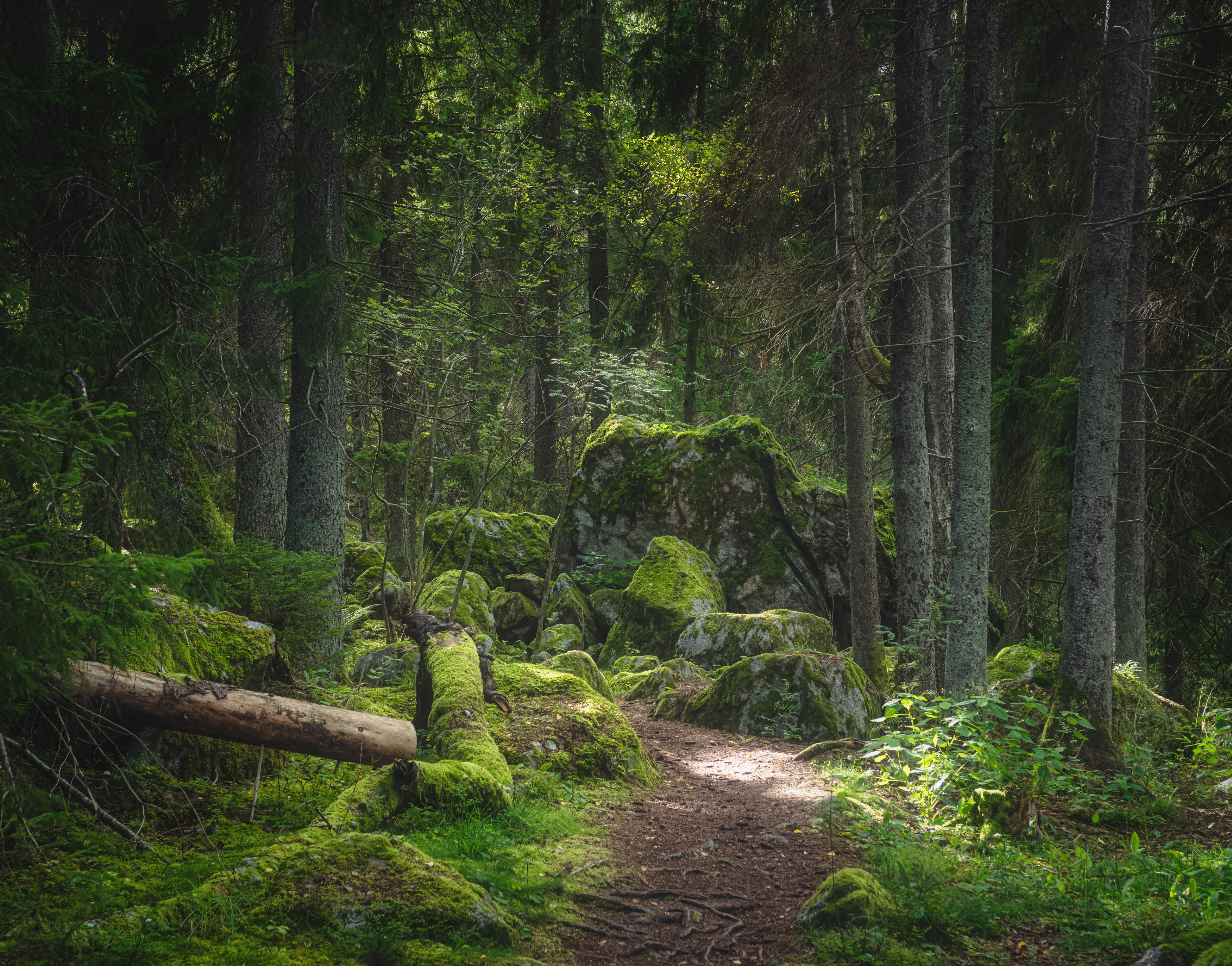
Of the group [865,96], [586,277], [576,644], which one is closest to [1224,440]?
[865,96]

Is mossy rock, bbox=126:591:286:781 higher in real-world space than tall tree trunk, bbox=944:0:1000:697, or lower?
lower

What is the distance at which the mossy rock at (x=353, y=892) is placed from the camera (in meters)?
2.77

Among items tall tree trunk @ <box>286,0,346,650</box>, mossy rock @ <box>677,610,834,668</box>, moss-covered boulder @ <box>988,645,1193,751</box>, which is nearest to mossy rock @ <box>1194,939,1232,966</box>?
moss-covered boulder @ <box>988,645,1193,751</box>

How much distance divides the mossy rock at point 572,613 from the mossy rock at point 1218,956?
886cm

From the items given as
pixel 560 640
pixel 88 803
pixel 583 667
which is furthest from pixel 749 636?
pixel 88 803

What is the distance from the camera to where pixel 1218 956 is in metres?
2.49

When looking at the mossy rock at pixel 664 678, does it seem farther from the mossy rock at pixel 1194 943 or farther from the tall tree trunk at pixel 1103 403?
the mossy rock at pixel 1194 943

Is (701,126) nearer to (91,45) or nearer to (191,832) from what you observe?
(91,45)

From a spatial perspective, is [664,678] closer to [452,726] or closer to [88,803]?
[452,726]

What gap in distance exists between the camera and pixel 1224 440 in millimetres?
8477

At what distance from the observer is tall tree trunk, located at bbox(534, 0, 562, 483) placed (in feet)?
37.6

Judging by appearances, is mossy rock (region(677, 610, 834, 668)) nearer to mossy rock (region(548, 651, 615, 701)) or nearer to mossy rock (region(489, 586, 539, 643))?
mossy rock (region(548, 651, 615, 701))

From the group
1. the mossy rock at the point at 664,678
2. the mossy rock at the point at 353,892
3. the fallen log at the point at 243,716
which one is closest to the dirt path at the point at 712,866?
the mossy rock at the point at 353,892

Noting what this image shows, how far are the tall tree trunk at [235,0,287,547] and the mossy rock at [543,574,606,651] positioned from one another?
4.46 meters
